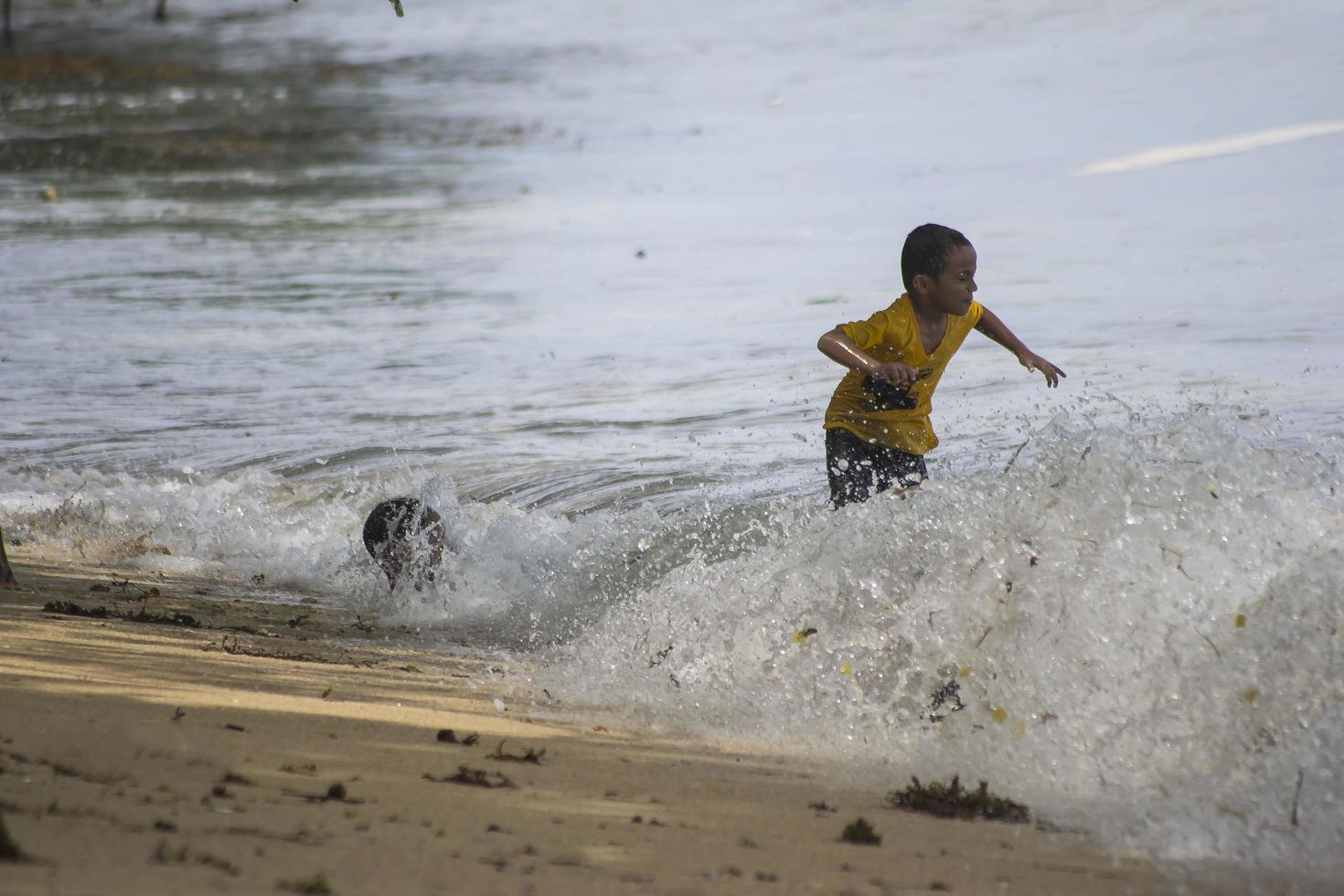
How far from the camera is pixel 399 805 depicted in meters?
3.93

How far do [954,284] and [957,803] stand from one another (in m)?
2.50

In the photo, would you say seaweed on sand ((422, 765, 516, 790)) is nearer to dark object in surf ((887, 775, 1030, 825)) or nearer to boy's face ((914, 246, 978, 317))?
dark object in surf ((887, 775, 1030, 825))

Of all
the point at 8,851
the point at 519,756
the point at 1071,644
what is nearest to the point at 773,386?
the point at 1071,644

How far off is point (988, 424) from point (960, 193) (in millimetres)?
12739

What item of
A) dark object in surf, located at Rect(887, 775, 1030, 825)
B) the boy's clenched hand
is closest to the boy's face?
the boy's clenched hand

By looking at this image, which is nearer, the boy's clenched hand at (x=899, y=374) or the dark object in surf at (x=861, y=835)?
the dark object in surf at (x=861, y=835)

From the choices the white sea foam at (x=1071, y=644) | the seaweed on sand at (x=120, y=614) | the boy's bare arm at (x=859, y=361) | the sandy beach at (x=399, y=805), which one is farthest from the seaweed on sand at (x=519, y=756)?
the seaweed on sand at (x=120, y=614)

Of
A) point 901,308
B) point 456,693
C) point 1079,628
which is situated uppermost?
point 901,308

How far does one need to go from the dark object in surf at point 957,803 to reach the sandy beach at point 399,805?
0.06 metres

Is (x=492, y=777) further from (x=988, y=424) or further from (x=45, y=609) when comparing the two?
(x=988, y=424)

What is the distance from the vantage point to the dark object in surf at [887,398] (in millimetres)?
6320

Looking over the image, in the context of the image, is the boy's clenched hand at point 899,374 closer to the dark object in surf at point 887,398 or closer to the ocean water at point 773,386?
the ocean water at point 773,386

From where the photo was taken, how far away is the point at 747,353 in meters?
13.9

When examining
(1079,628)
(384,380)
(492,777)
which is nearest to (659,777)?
(492,777)
